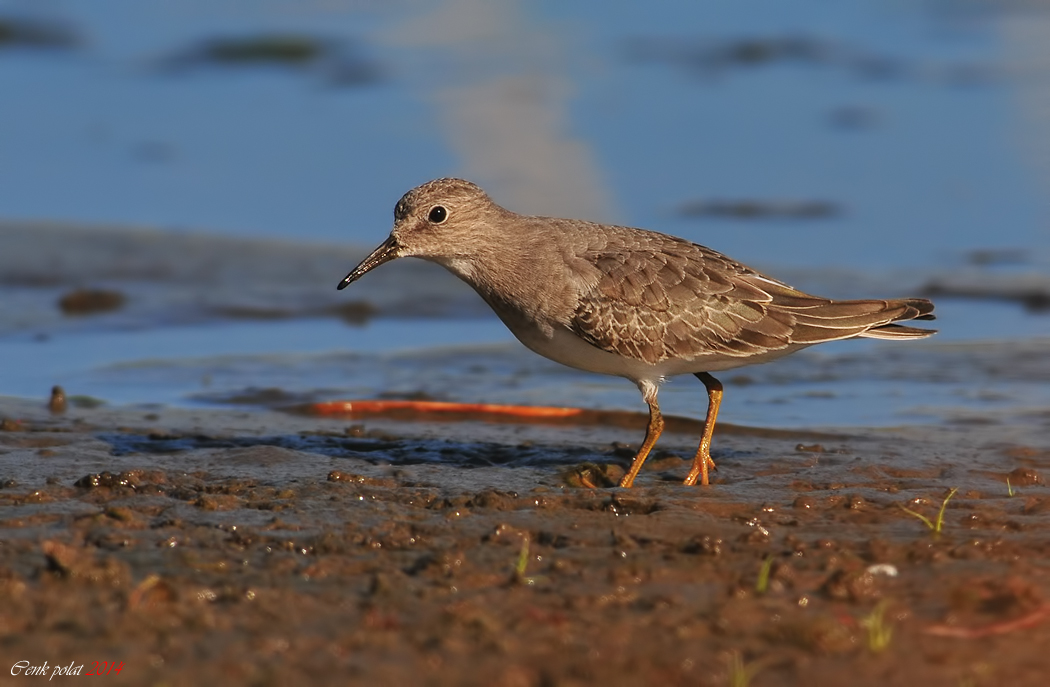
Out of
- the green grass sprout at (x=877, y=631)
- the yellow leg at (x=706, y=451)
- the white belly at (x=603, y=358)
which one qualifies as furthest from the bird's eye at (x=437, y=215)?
the green grass sprout at (x=877, y=631)

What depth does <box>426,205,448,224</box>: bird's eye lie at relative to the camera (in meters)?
8.11

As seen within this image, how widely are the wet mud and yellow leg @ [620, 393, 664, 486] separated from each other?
A: 0.12 m

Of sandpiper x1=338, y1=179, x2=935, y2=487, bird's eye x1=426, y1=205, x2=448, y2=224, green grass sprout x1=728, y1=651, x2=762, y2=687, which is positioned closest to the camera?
green grass sprout x1=728, y1=651, x2=762, y2=687

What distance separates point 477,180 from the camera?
45.5 ft

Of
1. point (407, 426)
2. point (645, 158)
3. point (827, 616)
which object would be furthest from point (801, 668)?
point (645, 158)

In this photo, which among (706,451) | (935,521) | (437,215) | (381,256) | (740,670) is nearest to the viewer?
(740,670)

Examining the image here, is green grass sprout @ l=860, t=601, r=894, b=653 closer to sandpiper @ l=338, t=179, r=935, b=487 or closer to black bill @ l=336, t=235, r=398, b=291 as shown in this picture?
sandpiper @ l=338, t=179, r=935, b=487

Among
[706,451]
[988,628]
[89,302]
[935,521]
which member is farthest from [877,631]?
[89,302]

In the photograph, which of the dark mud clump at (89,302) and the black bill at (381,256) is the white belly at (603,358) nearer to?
the black bill at (381,256)

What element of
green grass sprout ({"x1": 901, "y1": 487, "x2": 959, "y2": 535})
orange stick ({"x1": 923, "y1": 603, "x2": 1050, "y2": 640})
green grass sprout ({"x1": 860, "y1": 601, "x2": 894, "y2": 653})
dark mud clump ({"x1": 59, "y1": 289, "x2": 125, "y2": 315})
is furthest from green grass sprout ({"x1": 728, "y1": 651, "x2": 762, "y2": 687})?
dark mud clump ({"x1": 59, "y1": 289, "x2": 125, "y2": 315})

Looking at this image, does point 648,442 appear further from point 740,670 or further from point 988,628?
point 740,670

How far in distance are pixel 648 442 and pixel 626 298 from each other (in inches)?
29.7

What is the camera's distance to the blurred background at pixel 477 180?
33.4 ft

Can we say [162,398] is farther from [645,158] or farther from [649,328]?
[645,158]
